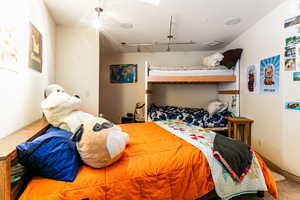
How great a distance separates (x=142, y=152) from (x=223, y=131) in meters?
2.46

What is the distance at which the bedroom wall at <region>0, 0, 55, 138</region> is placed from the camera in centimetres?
117

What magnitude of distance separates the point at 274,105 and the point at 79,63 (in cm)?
340

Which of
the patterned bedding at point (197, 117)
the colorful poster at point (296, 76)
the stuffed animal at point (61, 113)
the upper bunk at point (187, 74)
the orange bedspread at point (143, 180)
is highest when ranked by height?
the upper bunk at point (187, 74)

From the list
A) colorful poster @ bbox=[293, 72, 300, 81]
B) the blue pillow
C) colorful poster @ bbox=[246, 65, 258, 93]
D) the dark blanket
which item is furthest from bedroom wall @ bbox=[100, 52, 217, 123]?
the blue pillow

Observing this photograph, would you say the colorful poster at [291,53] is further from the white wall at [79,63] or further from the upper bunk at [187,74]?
the white wall at [79,63]

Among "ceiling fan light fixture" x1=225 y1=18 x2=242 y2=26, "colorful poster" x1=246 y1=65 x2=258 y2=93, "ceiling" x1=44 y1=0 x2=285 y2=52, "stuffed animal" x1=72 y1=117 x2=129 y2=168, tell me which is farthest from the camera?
"colorful poster" x1=246 y1=65 x2=258 y2=93

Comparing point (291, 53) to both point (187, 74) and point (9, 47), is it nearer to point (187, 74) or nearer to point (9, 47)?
point (187, 74)

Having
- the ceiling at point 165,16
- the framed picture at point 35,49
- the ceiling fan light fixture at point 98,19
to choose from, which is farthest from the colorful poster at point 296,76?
the framed picture at point 35,49

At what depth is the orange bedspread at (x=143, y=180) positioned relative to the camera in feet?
2.83

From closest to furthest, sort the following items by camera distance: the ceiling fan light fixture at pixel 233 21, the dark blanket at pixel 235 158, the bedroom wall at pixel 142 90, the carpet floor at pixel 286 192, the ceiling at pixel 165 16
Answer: the dark blanket at pixel 235 158 < the carpet floor at pixel 286 192 < the ceiling at pixel 165 16 < the ceiling fan light fixture at pixel 233 21 < the bedroom wall at pixel 142 90

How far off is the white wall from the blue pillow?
179cm

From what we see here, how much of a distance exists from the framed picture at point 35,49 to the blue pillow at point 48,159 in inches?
45.3

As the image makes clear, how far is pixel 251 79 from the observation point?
8.50 feet

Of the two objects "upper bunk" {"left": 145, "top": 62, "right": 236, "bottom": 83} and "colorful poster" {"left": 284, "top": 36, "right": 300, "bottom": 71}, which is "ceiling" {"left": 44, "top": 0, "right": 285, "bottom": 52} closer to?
"colorful poster" {"left": 284, "top": 36, "right": 300, "bottom": 71}
